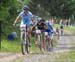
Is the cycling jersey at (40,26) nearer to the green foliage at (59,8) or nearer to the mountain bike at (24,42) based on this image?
the mountain bike at (24,42)

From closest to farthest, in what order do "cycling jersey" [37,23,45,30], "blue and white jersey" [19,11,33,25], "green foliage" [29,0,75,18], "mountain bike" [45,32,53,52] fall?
"blue and white jersey" [19,11,33,25], "cycling jersey" [37,23,45,30], "mountain bike" [45,32,53,52], "green foliage" [29,0,75,18]

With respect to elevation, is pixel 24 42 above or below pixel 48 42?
above

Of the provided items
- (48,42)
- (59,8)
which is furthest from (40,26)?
(59,8)

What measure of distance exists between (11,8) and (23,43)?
40.3 feet

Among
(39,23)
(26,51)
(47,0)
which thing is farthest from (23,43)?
(47,0)

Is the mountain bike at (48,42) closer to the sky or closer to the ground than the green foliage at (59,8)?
closer to the ground

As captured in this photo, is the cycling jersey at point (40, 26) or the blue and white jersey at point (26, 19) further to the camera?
the cycling jersey at point (40, 26)

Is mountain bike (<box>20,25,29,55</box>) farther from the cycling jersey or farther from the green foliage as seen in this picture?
the green foliage

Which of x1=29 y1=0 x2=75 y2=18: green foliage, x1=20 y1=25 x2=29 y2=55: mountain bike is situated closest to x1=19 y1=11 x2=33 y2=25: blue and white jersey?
x1=20 y1=25 x2=29 y2=55: mountain bike

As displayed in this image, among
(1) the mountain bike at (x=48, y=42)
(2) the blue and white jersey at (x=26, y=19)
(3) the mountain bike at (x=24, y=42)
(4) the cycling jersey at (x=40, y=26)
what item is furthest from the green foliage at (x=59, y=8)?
(2) the blue and white jersey at (x=26, y=19)

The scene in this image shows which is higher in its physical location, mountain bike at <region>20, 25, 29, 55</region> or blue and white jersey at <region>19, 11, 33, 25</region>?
blue and white jersey at <region>19, 11, 33, 25</region>

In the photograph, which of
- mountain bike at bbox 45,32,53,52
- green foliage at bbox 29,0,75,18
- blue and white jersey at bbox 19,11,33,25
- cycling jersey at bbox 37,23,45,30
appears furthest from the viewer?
green foliage at bbox 29,0,75,18

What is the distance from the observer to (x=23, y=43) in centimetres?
1603

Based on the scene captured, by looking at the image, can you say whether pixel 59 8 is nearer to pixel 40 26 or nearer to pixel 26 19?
pixel 40 26
